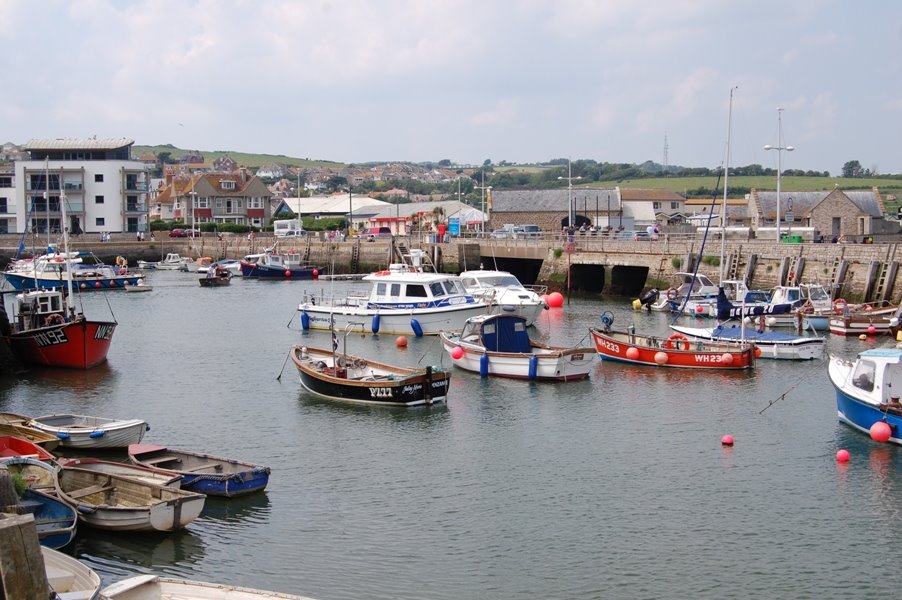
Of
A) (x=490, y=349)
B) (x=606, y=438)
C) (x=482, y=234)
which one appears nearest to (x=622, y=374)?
(x=490, y=349)

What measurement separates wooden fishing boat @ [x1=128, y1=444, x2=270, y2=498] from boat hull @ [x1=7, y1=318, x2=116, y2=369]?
1594cm

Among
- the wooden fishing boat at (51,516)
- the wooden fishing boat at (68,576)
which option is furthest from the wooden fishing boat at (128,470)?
the wooden fishing boat at (68,576)

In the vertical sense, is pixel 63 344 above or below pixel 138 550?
above

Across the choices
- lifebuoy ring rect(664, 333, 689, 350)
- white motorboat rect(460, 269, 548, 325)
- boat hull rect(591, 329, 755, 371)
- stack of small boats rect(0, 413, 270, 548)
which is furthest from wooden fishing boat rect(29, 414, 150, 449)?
white motorboat rect(460, 269, 548, 325)

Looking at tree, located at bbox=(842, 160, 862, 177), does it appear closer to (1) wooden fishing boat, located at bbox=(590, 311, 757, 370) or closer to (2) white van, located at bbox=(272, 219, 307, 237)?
(2) white van, located at bbox=(272, 219, 307, 237)

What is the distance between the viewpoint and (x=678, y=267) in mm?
62250

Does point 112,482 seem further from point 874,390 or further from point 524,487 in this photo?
point 874,390

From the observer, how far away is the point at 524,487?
24250 mm

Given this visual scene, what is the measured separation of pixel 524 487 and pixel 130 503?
28.0 feet

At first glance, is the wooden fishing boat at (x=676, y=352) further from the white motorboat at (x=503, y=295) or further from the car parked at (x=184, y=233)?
the car parked at (x=184, y=233)

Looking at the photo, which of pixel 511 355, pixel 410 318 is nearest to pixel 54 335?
pixel 410 318

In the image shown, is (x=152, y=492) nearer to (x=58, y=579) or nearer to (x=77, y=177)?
(x=58, y=579)

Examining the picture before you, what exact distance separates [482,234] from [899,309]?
40.3m

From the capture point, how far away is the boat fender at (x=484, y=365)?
3662 cm
